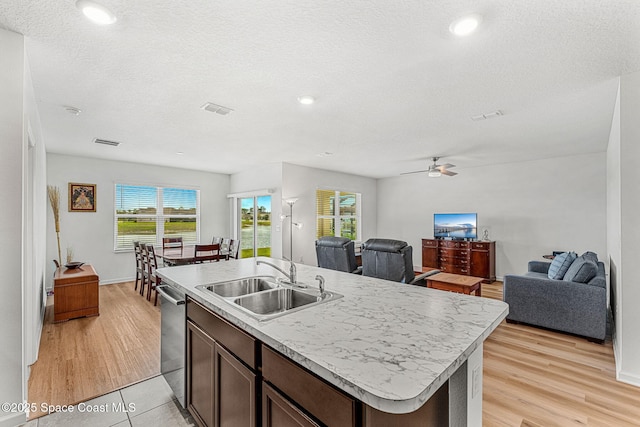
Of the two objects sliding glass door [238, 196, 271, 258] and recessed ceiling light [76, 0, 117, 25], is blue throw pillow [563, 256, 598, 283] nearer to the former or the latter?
recessed ceiling light [76, 0, 117, 25]

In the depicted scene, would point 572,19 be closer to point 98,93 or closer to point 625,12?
point 625,12

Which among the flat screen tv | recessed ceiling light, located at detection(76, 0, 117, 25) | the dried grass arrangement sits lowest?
the flat screen tv

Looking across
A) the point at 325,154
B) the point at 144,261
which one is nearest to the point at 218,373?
the point at 144,261

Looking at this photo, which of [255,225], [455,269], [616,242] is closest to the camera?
[616,242]

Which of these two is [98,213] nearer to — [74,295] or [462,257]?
[74,295]

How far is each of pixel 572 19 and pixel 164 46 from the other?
8.48 ft

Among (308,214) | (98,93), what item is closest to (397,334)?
(98,93)

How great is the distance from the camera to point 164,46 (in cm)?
204

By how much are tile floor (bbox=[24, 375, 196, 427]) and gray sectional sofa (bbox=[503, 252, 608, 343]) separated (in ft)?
12.5

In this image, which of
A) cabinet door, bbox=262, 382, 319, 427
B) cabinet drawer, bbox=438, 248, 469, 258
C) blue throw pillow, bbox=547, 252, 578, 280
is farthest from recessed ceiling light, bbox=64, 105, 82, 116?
cabinet drawer, bbox=438, 248, 469, 258

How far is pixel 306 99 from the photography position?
291 cm

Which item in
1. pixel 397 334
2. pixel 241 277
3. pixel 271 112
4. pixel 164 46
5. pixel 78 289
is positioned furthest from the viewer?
pixel 78 289

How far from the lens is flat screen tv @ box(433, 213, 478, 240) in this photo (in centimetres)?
661

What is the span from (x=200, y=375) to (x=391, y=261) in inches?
103
